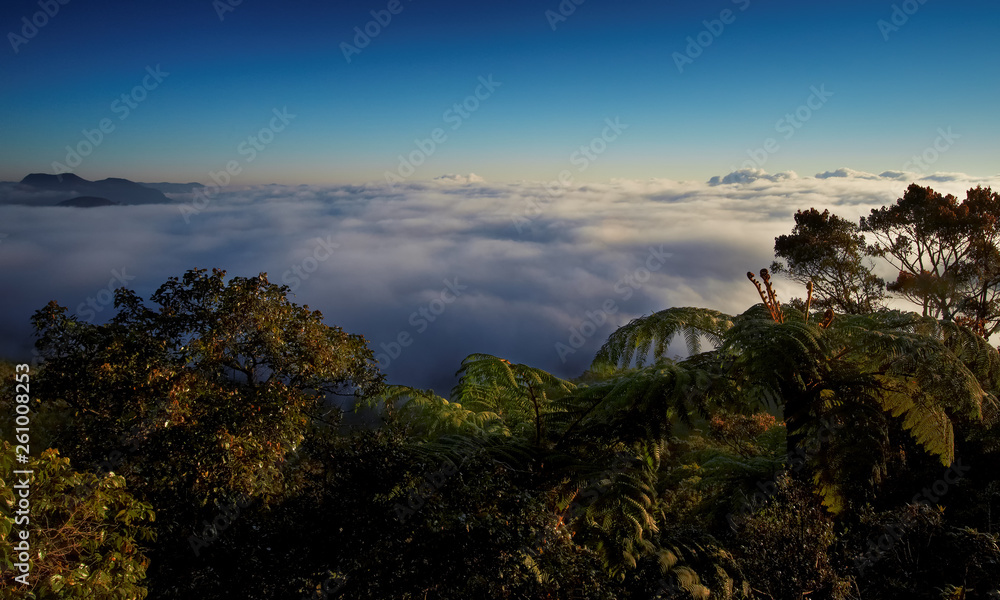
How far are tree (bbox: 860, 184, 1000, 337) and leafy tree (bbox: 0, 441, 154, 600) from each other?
22960 millimetres

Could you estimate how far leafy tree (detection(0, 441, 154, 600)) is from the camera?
335 centimetres

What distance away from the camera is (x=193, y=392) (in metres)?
5.21

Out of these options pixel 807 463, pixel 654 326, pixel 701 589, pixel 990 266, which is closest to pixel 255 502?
pixel 701 589

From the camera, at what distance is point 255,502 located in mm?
4965

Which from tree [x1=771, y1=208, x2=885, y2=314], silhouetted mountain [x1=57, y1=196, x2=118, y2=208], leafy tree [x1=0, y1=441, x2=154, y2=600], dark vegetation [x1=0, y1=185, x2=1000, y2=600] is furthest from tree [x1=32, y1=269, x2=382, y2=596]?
silhouetted mountain [x1=57, y1=196, x2=118, y2=208]

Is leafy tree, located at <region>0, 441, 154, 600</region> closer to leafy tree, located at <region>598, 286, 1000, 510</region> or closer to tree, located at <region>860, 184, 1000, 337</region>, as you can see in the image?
leafy tree, located at <region>598, 286, 1000, 510</region>

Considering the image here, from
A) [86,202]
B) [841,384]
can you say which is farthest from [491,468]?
[86,202]

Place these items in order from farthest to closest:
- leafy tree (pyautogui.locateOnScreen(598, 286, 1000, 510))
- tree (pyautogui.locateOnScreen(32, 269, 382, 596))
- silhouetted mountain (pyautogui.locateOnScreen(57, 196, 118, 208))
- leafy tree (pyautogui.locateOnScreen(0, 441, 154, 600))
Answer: silhouetted mountain (pyautogui.locateOnScreen(57, 196, 118, 208)) < tree (pyautogui.locateOnScreen(32, 269, 382, 596)) < leafy tree (pyautogui.locateOnScreen(598, 286, 1000, 510)) < leafy tree (pyautogui.locateOnScreen(0, 441, 154, 600))

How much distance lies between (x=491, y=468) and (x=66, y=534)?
10.5 feet

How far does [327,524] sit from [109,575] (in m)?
1.50

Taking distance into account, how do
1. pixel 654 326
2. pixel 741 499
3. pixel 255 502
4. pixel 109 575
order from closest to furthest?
pixel 109 575 → pixel 255 502 → pixel 741 499 → pixel 654 326

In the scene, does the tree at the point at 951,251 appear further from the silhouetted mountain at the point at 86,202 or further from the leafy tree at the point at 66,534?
the silhouetted mountain at the point at 86,202

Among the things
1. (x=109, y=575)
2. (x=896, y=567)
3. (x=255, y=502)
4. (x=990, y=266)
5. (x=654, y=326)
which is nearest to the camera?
(x=109, y=575)

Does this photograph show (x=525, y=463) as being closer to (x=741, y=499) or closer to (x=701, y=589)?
(x=701, y=589)
